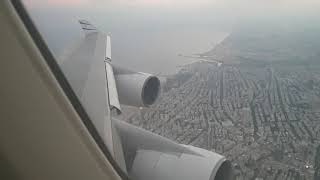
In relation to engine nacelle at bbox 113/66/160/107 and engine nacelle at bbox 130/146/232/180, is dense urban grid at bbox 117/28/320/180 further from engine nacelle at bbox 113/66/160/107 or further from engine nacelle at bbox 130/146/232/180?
engine nacelle at bbox 130/146/232/180

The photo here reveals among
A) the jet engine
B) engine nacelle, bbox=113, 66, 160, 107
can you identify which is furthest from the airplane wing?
engine nacelle, bbox=113, 66, 160, 107

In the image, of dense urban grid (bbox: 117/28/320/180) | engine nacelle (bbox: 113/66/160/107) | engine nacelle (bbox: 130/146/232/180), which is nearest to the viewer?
engine nacelle (bbox: 130/146/232/180)

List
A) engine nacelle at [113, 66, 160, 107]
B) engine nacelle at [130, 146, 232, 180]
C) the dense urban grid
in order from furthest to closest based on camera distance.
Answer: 1. the dense urban grid
2. engine nacelle at [113, 66, 160, 107]
3. engine nacelle at [130, 146, 232, 180]

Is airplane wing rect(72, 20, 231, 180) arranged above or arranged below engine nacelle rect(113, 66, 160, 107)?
above

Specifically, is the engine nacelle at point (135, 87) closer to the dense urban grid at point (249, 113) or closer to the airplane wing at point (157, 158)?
the airplane wing at point (157, 158)

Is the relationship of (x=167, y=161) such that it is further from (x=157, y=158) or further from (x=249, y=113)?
(x=249, y=113)

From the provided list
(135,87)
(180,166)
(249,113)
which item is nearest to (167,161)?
(180,166)

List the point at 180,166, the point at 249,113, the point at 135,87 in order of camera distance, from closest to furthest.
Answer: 1. the point at 180,166
2. the point at 135,87
3. the point at 249,113

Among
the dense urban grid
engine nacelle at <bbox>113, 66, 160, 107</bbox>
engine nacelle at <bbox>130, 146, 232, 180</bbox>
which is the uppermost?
engine nacelle at <bbox>130, 146, 232, 180</bbox>
